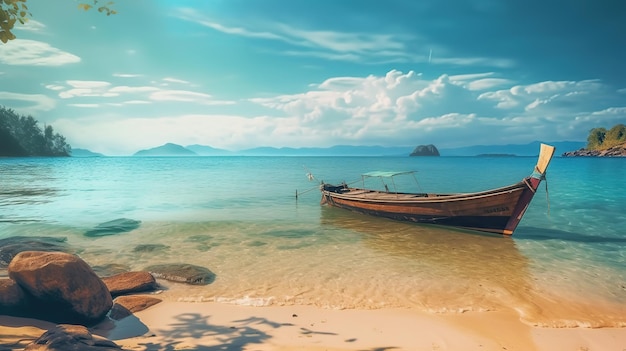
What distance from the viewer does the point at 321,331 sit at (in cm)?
783

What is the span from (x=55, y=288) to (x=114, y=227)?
15124 mm

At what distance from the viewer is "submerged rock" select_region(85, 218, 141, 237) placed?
19.6 metres

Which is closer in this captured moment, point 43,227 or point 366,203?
point 43,227

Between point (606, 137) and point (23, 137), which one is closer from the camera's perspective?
point (23, 137)

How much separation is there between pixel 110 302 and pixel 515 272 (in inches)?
532

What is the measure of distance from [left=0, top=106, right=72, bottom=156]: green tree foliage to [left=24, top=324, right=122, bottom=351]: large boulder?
161 meters

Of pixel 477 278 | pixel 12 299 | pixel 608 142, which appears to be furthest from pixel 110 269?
pixel 608 142

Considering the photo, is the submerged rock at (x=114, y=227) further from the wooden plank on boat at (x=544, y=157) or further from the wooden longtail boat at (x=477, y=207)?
the wooden plank on boat at (x=544, y=157)

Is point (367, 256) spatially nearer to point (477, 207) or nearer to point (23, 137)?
point (477, 207)

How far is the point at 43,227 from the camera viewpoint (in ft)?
70.5

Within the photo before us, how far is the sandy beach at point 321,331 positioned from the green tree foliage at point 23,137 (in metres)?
159

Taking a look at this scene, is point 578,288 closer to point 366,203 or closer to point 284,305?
point 284,305

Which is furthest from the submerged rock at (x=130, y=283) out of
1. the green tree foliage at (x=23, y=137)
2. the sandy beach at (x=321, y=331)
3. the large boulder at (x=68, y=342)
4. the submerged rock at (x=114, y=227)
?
the green tree foliage at (x=23, y=137)

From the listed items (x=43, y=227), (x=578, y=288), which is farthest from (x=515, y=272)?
(x=43, y=227)
